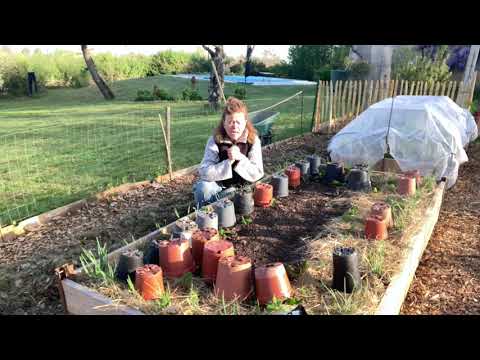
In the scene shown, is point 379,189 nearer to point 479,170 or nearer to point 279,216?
point 279,216

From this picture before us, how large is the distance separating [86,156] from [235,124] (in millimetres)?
3854

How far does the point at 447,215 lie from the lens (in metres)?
4.00

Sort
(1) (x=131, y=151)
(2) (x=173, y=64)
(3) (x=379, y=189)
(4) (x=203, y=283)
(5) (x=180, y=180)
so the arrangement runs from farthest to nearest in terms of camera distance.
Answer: (2) (x=173, y=64), (1) (x=131, y=151), (5) (x=180, y=180), (3) (x=379, y=189), (4) (x=203, y=283)

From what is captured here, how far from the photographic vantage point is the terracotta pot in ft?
9.36

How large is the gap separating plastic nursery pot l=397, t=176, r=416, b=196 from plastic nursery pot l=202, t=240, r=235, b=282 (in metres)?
2.04

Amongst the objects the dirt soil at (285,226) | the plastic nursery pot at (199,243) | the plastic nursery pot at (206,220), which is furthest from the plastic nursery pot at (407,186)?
the plastic nursery pot at (199,243)

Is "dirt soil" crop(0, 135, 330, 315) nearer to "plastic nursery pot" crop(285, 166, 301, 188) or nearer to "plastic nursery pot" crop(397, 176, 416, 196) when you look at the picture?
"plastic nursery pot" crop(285, 166, 301, 188)

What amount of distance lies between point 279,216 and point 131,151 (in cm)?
390

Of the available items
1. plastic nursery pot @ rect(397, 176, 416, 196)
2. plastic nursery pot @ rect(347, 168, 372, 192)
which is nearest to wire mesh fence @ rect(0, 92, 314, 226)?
plastic nursery pot @ rect(347, 168, 372, 192)

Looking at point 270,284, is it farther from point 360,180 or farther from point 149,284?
point 360,180

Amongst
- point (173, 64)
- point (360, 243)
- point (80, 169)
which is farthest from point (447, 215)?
point (173, 64)

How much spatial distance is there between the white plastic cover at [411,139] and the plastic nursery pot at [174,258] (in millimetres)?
3117

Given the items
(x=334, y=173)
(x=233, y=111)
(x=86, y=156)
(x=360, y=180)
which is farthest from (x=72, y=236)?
(x=86, y=156)

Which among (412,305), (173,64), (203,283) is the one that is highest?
(173,64)
